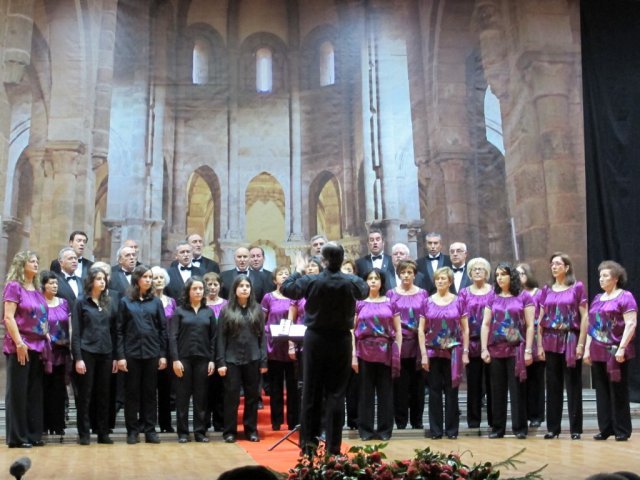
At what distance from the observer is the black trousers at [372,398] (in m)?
6.61

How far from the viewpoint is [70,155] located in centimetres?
1061

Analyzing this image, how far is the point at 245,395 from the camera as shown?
6.81 metres

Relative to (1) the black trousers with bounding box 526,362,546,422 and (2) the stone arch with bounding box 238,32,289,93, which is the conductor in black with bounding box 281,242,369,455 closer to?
(1) the black trousers with bounding box 526,362,546,422

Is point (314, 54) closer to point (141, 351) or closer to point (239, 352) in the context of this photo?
point (239, 352)

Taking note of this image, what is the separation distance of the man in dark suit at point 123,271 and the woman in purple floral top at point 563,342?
3.99 m

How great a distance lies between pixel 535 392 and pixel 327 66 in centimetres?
673

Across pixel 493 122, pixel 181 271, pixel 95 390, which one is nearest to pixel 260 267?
pixel 181 271

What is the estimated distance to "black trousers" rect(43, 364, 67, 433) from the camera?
6703 millimetres

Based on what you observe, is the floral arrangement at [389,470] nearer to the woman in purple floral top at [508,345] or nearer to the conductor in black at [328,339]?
the conductor in black at [328,339]

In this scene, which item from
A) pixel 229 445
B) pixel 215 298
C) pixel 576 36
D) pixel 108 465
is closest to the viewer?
pixel 108 465

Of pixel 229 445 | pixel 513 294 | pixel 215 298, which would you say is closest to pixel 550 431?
pixel 513 294

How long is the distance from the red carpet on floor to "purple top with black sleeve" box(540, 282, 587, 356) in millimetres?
2092

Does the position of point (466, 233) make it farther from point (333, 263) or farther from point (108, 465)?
point (108, 465)

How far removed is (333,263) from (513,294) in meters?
2.43
